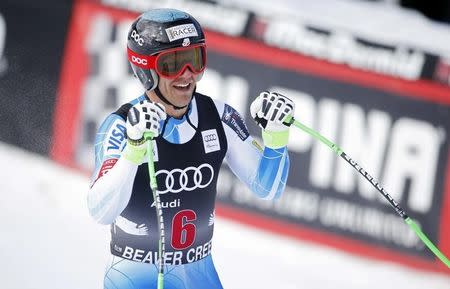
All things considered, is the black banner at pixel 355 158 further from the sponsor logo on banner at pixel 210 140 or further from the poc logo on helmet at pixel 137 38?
the poc logo on helmet at pixel 137 38

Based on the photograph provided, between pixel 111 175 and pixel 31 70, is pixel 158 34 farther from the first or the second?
pixel 31 70

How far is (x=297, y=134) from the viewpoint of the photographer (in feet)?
26.1

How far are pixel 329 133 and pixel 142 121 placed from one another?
324 centimetres

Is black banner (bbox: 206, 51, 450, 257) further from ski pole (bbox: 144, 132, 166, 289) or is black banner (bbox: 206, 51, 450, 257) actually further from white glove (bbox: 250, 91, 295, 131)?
ski pole (bbox: 144, 132, 166, 289)

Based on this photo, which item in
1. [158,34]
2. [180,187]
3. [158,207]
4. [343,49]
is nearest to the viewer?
[158,207]

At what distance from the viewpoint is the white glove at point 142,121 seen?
4.80 m

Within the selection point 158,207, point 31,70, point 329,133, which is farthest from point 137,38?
point 31,70

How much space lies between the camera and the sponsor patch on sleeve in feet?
17.6

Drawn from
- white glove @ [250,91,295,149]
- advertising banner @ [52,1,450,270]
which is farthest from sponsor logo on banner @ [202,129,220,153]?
advertising banner @ [52,1,450,270]

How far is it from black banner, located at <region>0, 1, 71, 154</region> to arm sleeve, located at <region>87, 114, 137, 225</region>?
11.2 ft

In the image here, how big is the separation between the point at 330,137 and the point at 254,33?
0.92 m

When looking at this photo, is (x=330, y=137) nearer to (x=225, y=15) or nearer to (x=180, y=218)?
(x=225, y=15)

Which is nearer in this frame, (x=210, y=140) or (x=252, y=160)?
(x=210, y=140)

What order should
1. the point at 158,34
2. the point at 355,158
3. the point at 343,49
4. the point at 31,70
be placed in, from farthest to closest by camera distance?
the point at 31,70
the point at 343,49
the point at 355,158
the point at 158,34
